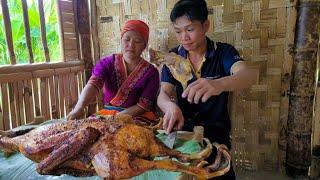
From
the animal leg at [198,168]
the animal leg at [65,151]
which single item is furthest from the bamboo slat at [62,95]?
the animal leg at [198,168]

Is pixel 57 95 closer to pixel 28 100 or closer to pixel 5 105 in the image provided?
pixel 28 100

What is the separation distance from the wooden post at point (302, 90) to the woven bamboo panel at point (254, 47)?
0.16 feet

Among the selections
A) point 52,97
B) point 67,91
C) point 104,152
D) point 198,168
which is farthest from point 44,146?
point 67,91

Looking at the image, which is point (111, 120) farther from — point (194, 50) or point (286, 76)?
point (286, 76)

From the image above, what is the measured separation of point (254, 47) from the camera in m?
1.85

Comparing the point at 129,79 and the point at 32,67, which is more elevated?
the point at 32,67

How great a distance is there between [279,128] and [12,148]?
169 centimetres

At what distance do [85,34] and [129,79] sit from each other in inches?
26.8

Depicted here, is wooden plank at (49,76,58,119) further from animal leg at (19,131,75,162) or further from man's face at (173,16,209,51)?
animal leg at (19,131,75,162)

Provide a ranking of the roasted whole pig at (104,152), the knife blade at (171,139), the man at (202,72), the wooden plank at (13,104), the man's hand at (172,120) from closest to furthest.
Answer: the roasted whole pig at (104,152) → the knife blade at (171,139) → the man's hand at (172,120) → the man at (202,72) → the wooden plank at (13,104)

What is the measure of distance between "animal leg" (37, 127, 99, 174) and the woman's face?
1071mm

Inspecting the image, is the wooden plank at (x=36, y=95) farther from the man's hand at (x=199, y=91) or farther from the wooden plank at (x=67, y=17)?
the man's hand at (x=199, y=91)

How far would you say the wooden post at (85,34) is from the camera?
2164mm

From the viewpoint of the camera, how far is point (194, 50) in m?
1.53
